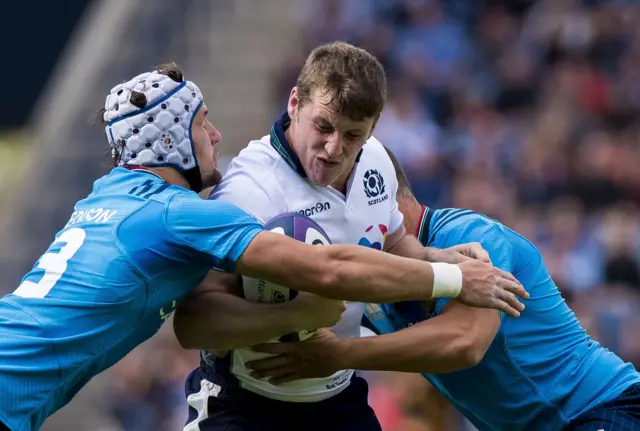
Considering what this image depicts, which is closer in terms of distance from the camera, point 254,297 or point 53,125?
point 254,297

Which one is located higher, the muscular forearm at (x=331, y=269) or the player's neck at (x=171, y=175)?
the player's neck at (x=171, y=175)

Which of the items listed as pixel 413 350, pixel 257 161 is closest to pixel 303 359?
pixel 413 350

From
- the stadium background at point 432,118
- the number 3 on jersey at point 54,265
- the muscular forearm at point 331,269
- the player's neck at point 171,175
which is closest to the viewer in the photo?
the muscular forearm at point 331,269

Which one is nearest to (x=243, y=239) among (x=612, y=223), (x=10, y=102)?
(x=612, y=223)

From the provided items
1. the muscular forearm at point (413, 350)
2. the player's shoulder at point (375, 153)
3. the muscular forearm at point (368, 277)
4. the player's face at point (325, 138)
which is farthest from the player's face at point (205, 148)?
the muscular forearm at point (413, 350)

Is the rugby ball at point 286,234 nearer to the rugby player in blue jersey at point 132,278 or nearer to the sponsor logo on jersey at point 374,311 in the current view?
the rugby player in blue jersey at point 132,278

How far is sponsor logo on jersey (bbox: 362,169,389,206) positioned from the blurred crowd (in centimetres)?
390

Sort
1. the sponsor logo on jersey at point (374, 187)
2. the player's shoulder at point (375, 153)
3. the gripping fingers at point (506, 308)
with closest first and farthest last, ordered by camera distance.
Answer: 1. the gripping fingers at point (506, 308)
2. the sponsor logo on jersey at point (374, 187)
3. the player's shoulder at point (375, 153)

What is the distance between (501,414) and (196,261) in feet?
6.18

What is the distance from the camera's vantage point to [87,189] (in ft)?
44.6

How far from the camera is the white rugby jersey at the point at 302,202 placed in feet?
18.7

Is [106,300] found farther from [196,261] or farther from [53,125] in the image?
[53,125]

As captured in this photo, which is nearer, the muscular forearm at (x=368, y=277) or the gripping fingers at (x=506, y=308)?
the muscular forearm at (x=368, y=277)

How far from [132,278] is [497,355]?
193cm
